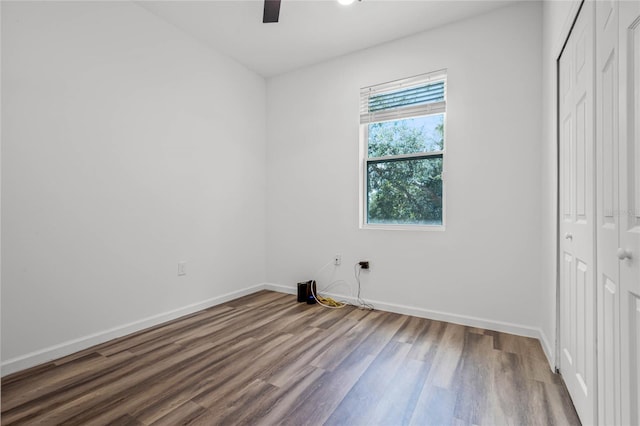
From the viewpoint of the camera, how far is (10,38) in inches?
74.4

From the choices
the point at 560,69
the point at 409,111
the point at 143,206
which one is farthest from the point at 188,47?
the point at 560,69

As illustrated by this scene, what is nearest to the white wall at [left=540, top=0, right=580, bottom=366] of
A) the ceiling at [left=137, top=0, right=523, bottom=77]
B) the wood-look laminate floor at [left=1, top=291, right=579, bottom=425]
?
the wood-look laminate floor at [left=1, top=291, right=579, bottom=425]

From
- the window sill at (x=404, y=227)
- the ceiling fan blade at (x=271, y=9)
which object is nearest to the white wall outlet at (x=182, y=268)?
the window sill at (x=404, y=227)

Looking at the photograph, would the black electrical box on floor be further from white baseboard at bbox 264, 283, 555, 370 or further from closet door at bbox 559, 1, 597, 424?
closet door at bbox 559, 1, 597, 424

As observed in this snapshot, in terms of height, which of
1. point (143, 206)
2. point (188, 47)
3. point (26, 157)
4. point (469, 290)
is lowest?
point (469, 290)

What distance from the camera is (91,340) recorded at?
7.39 ft

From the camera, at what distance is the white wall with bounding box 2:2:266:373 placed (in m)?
1.93

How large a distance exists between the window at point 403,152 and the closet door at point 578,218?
111 cm

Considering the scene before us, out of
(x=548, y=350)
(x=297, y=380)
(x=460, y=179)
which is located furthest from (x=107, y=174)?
(x=548, y=350)

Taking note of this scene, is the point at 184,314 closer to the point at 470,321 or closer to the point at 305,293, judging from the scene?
the point at 305,293

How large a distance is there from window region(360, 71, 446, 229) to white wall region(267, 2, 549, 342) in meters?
0.11

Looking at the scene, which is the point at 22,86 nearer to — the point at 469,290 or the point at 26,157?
the point at 26,157

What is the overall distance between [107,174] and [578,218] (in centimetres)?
311

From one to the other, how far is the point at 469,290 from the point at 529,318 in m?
0.47
